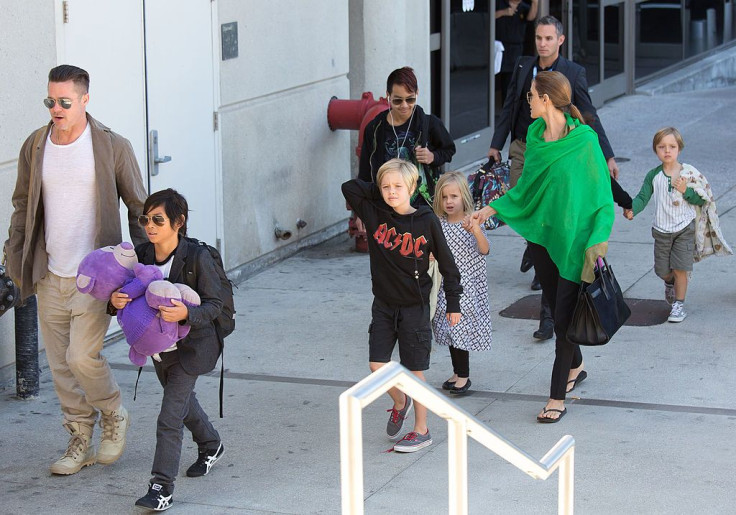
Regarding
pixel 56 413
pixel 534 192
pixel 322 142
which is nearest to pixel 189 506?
pixel 56 413

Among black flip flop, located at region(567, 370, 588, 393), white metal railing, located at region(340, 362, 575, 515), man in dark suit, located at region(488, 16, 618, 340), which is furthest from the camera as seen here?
man in dark suit, located at region(488, 16, 618, 340)

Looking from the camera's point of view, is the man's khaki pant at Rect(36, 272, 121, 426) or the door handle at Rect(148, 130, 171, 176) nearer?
the man's khaki pant at Rect(36, 272, 121, 426)

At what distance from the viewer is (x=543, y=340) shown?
7.51 metres

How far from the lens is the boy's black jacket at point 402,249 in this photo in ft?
18.6

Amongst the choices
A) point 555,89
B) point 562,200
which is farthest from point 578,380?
point 555,89

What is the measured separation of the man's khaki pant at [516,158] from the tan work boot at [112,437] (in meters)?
3.49

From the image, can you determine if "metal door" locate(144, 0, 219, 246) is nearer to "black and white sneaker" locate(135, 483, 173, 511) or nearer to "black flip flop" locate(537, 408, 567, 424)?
"black flip flop" locate(537, 408, 567, 424)

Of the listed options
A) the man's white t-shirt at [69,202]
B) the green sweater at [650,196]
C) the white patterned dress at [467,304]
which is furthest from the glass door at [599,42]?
the man's white t-shirt at [69,202]

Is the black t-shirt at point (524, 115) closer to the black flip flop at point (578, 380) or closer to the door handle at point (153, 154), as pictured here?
the black flip flop at point (578, 380)

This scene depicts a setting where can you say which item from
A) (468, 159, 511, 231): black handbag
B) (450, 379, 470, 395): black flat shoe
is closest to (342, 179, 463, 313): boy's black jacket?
(450, 379, 470, 395): black flat shoe

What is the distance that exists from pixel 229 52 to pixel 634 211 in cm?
322

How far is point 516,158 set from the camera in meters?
8.23

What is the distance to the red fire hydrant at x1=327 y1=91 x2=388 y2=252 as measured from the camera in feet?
31.9

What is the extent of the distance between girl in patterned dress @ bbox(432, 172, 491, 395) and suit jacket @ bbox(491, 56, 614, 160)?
4.60 feet
